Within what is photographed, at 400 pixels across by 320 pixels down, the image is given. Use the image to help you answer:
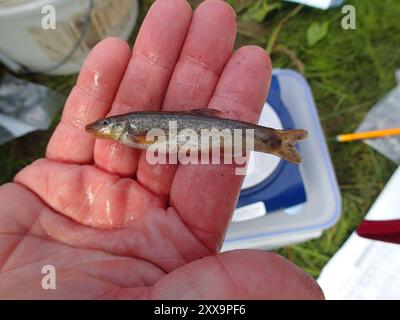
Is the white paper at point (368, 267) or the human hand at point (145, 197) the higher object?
the human hand at point (145, 197)

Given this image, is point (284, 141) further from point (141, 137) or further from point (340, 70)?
point (340, 70)

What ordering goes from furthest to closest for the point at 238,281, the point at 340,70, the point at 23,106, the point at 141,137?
the point at 340,70 → the point at 23,106 → the point at 141,137 → the point at 238,281

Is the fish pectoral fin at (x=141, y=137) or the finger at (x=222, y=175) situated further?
the fish pectoral fin at (x=141, y=137)

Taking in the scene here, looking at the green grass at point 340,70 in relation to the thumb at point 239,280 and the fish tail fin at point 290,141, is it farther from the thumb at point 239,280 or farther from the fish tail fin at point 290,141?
the thumb at point 239,280

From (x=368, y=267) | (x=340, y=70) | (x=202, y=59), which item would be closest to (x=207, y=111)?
(x=202, y=59)

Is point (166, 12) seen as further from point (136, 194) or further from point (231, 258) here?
point (231, 258)

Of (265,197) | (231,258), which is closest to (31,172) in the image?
(231,258)

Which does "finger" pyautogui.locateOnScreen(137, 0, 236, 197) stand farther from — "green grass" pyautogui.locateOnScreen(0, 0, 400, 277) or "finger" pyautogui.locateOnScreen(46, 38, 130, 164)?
"green grass" pyautogui.locateOnScreen(0, 0, 400, 277)

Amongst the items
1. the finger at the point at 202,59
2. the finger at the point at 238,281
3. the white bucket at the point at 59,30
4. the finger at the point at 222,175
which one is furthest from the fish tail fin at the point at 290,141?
the white bucket at the point at 59,30
